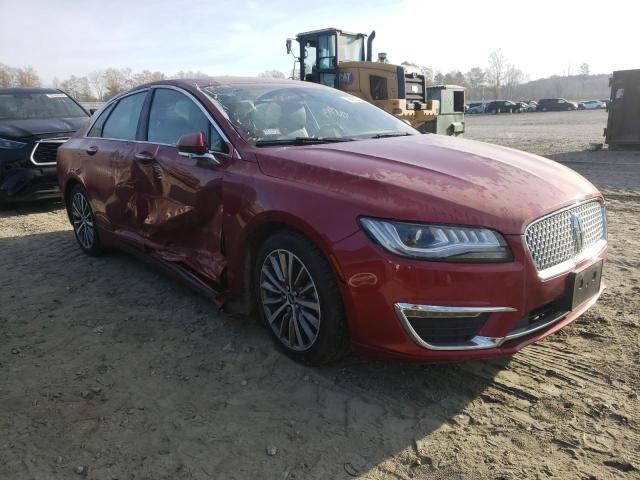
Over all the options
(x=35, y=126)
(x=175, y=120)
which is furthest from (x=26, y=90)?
(x=175, y=120)

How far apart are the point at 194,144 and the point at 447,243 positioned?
5.75 feet

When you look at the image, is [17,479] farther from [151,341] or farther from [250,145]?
[250,145]

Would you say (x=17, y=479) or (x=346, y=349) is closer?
(x=17, y=479)

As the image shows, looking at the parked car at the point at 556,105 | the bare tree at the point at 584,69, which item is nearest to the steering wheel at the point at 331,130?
the parked car at the point at 556,105

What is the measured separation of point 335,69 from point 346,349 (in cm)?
1102

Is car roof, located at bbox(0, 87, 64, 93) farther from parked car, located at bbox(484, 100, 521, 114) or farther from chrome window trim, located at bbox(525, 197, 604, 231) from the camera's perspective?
parked car, located at bbox(484, 100, 521, 114)

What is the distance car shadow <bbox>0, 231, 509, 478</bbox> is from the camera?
2336 mm

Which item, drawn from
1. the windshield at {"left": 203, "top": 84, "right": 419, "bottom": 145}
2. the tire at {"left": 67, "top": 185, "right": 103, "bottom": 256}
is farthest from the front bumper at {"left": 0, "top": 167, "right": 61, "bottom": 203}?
the windshield at {"left": 203, "top": 84, "right": 419, "bottom": 145}

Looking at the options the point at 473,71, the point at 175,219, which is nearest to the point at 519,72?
the point at 473,71

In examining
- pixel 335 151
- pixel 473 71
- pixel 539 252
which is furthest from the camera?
pixel 473 71

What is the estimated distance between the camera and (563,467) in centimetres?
218

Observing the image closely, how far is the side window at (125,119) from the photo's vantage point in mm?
4359

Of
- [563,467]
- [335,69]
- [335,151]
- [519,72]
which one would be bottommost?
[563,467]

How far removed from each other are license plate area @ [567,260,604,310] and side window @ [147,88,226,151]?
2.21m
